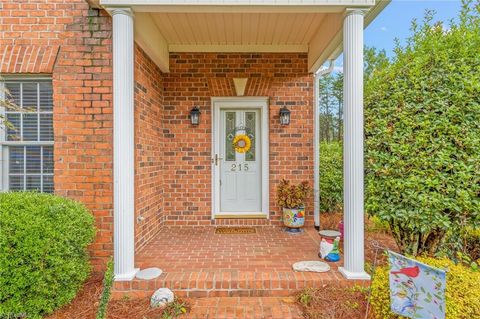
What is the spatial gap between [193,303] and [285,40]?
393 cm

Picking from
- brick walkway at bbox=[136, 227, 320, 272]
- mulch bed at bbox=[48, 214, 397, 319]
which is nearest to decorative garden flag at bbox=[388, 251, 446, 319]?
mulch bed at bbox=[48, 214, 397, 319]

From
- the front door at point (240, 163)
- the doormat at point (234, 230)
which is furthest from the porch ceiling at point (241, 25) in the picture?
the doormat at point (234, 230)

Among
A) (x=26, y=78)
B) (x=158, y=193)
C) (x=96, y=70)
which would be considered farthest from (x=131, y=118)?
(x=158, y=193)

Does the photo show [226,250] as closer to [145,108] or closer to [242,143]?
[242,143]

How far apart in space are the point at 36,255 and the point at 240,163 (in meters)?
3.21

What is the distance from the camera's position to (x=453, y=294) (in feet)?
7.09

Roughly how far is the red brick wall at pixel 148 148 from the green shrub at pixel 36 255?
1.03m

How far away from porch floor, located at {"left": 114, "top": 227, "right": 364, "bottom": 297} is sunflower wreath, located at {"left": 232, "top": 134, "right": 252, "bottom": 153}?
147cm

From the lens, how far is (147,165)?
3961mm

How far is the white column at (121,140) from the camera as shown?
2770mm

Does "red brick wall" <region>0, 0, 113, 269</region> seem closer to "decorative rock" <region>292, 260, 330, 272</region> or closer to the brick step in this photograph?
the brick step

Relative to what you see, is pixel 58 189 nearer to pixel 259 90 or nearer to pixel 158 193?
pixel 158 193

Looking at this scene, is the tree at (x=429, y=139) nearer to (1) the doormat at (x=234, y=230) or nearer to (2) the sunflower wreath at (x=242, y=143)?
(1) the doormat at (x=234, y=230)

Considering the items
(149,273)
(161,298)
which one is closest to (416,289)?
(161,298)
